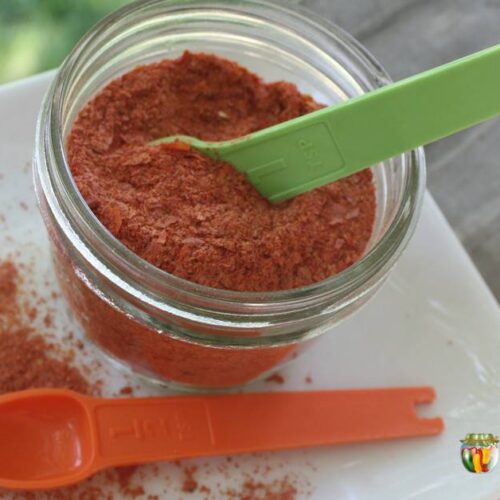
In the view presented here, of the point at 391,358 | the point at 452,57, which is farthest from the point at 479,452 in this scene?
the point at 452,57

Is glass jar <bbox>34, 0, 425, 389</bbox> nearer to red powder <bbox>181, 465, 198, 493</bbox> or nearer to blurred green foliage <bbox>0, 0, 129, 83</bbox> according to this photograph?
red powder <bbox>181, 465, 198, 493</bbox>

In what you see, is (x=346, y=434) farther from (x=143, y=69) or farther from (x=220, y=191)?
(x=143, y=69)

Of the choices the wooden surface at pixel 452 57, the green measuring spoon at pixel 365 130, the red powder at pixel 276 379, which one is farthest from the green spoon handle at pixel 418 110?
the wooden surface at pixel 452 57

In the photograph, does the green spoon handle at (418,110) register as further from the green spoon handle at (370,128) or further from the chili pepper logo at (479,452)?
the chili pepper logo at (479,452)

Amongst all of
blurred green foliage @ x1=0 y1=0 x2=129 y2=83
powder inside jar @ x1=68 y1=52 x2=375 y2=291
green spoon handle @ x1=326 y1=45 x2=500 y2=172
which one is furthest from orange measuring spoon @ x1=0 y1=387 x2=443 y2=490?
blurred green foliage @ x1=0 y1=0 x2=129 y2=83

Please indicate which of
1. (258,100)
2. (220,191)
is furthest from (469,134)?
(220,191)

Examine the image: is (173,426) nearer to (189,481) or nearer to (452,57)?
(189,481)
